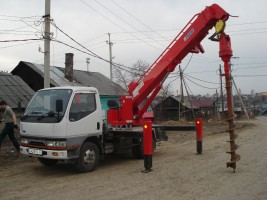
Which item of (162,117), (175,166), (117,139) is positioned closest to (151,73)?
(117,139)

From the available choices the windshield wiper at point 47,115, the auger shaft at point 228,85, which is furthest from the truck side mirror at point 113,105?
the auger shaft at point 228,85

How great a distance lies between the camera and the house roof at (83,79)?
25.4 meters

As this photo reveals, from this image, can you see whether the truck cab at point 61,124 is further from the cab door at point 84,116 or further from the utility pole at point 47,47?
the utility pole at point 47,47

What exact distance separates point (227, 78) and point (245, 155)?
3828 millimetres

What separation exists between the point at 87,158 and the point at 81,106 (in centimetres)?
142

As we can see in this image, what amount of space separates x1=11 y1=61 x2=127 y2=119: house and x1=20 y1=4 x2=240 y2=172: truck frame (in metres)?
11.4

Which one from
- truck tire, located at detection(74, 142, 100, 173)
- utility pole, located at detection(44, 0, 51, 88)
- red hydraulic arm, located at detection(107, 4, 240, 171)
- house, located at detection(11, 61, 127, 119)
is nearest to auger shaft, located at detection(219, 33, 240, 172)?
red hydraulic arm, located at detection(107, 4, 240, 171)

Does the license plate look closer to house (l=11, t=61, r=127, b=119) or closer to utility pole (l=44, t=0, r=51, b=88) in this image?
utility pole (l=44, t=0, r=51, b=88)

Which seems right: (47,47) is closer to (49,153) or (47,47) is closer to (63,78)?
(49,153)

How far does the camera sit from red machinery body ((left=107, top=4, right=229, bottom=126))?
10267 mm

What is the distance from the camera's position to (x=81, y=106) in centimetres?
941

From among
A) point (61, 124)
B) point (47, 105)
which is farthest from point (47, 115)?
point (61, 124)

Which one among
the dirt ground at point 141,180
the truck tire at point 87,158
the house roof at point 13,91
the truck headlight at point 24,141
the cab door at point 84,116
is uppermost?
the house roof at point 13,91

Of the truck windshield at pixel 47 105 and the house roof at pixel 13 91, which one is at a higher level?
the house roof at pixel 13 91
